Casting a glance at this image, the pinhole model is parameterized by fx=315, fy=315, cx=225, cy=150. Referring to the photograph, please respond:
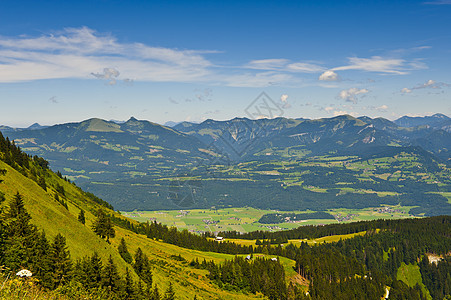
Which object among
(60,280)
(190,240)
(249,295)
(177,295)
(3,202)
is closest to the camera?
(60,280)

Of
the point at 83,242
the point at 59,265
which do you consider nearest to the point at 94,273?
the point at 59,265

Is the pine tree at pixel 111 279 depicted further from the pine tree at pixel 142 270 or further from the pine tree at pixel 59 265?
the pine tree at pixel 142 270

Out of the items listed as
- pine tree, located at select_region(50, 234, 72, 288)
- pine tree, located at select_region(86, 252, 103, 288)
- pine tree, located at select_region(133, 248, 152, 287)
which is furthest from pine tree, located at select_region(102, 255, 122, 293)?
pine tree, located at select_region(133, 248, 152, 287)

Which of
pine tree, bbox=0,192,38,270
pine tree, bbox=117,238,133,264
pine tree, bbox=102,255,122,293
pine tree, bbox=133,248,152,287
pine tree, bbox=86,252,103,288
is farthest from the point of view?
pine tree, bbox=117,238,133,264

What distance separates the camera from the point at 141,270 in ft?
241

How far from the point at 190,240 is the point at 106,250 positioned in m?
109

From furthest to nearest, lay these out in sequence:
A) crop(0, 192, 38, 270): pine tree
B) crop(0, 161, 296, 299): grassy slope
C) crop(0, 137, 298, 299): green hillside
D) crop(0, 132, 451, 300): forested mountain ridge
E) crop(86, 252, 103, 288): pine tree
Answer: crop(0, 161, 296, 299): grassy slope < crop(0, 137, 298, 299): green hillside < crop(86, 252, 103, 288): pine tree < crop(0, 132, 451, 300): forested mountain ridge < crop(0, 192, 38, 270): pine tree

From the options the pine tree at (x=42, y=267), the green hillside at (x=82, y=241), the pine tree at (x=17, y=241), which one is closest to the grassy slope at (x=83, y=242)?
the green hillside at (x=82, y=241)

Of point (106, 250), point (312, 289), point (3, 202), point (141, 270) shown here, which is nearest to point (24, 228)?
point (3, 202)

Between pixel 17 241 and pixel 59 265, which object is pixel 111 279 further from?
pixel 17 241

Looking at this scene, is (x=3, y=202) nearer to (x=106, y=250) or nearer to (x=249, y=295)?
(x=106, y=250)

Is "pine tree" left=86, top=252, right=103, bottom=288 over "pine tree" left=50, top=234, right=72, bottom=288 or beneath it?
beneath

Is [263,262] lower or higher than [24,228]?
lower

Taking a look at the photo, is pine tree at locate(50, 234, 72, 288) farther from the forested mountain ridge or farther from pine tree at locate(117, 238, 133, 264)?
pine tree at locate(117, 238, 133, 264)
